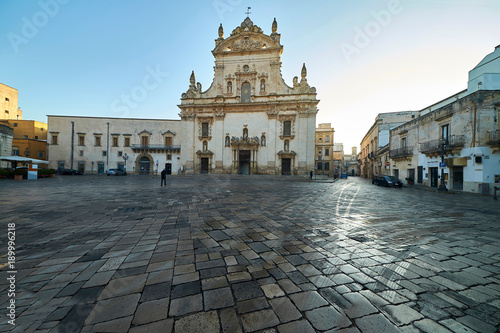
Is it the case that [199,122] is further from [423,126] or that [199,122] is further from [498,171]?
[498,171]

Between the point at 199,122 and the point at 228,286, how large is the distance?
98.2 ft

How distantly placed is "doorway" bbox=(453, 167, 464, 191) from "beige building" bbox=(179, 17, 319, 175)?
14264 mm

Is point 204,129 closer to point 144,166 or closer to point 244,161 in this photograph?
point 244,161

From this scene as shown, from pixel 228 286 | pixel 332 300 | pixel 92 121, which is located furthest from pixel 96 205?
pixel 92 121

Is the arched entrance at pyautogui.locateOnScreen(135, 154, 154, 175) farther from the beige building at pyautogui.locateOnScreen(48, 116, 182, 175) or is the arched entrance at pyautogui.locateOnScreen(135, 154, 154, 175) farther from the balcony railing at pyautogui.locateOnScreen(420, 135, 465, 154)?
the balcony railing at pyautogui.locateOnScreen(420, 135, 465, 154)

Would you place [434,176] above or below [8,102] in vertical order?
below

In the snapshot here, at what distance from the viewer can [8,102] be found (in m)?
37.2

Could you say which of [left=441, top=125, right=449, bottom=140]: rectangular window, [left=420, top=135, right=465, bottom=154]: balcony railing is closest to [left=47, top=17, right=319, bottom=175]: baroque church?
[left=420, top=135, right=465, bottom=154]: balcony railing

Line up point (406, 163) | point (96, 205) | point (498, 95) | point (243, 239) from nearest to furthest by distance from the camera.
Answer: point (243, 239)
point (96, 205)
point (498, 95)
point (406, 163)

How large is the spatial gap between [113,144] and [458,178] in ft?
146

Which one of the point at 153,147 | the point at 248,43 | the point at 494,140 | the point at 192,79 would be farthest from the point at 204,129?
the point at 494,140

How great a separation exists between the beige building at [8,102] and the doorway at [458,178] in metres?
66.3

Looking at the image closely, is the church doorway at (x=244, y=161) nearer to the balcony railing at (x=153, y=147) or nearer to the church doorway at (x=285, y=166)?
the church doorway at (x=285, y=166)

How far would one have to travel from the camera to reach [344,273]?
8.56ft
